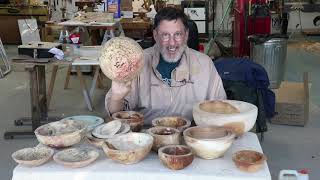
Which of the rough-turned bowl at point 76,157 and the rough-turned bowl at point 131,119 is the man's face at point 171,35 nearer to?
the rough-turned bowl at point 131,119

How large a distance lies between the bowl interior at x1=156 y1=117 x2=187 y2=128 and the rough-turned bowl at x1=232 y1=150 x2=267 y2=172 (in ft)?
A: 0.92

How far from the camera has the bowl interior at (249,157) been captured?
140cm

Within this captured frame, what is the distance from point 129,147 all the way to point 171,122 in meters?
0.26

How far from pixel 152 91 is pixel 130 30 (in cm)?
380

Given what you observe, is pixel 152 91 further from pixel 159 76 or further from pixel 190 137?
pixel 190 137

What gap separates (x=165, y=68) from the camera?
6.86 feet

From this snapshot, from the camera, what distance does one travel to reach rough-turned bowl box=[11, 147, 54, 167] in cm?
140

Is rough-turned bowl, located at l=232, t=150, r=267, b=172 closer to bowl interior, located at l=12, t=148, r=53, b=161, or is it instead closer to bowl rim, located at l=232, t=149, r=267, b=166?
bowl rim, located at l=232, t=149, r=267, b=166

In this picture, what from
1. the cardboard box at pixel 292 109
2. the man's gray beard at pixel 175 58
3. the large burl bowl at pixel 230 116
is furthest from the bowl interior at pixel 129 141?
the cardboard box at pixel 292 109

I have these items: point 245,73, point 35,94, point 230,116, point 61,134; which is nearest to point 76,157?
point 61,134

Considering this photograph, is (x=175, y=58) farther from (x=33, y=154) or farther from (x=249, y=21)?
(x=249, y=21)

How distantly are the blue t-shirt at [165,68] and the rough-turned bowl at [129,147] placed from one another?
610 millimetres

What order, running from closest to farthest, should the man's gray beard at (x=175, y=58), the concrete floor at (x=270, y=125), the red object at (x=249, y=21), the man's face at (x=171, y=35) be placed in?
the man's face at (x=171, y=35), the man's gray beard at (x=175, y=58), the concrete floor at (x=270, y=125), the red object at (x=249, y=21)

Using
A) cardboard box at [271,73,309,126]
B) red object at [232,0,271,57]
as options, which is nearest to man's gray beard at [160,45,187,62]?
cardboard box at [271,73,309,126]
